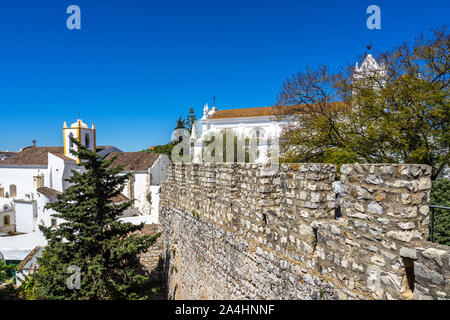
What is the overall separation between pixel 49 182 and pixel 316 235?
3575 cm

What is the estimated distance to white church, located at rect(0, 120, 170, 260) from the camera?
28.2 meters

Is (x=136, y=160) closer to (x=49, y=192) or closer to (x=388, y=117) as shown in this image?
(x=49, y=192)

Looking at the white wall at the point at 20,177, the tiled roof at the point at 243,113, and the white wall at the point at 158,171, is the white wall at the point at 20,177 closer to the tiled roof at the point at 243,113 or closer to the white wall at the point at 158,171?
the white wall at the point at 158,171

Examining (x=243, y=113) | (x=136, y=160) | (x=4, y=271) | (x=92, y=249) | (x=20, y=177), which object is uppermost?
(x=243, y=113)

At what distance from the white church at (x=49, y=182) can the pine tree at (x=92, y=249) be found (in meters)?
16.9

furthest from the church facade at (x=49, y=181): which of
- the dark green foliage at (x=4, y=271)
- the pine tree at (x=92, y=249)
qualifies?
the pine tree at (x=92, y=249)

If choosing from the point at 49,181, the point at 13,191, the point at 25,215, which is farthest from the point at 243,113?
the point at 13,191

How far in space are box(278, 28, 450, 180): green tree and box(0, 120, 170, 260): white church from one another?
17.5 meters

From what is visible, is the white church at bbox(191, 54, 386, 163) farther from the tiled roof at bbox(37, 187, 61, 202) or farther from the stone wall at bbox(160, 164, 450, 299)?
the stone wall at bbox(160, 164, 450, 299)

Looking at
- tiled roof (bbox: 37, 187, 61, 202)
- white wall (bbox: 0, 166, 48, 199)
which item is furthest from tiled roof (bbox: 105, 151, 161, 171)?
white wall (bbox: 0, 166, 48, 199)

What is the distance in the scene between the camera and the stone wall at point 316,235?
2.25 metres

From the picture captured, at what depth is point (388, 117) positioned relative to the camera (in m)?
9.68
